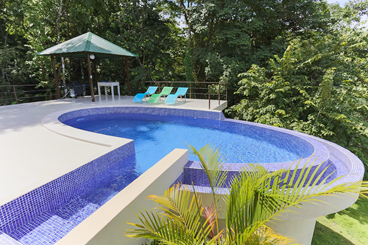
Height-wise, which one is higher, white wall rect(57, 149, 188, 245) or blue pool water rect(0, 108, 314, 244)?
white wall rect(57, 149, 188, 245)

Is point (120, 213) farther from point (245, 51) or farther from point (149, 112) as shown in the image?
point (245, 51)

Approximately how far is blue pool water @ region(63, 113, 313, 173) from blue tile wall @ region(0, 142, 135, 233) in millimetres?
913

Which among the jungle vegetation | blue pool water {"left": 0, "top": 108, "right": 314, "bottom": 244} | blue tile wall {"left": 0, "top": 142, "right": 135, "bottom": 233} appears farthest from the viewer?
the jungle vegetation

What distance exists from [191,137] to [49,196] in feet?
13.1

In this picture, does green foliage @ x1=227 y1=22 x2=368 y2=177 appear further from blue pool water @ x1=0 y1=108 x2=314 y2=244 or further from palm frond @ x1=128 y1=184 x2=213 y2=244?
palm frond @ x1=128 y1=184 x2=213 y2=244

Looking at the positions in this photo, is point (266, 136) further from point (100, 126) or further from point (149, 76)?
point (149, 76)

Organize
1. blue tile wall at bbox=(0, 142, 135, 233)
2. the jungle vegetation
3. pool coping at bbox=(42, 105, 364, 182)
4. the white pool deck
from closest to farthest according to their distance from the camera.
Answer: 1. blue tile wall at bbox=(0, 142, 135, 233)
2. the white pool deck
3. pool coping at bbox=(42, 105, 364, 182)
4. the jungle vegetation

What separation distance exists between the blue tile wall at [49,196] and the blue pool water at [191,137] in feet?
2.99

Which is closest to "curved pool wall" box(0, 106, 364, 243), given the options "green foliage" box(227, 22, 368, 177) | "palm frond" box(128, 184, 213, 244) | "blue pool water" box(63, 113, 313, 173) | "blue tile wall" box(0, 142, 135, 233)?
"blue tile wall" box(0, 142, 135, 233)

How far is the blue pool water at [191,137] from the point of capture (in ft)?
15.6

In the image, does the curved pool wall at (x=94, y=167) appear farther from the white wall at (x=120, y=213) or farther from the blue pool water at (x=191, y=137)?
the white wall at (x=120, y=213)

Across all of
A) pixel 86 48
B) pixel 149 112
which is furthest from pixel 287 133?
pixel 86 48

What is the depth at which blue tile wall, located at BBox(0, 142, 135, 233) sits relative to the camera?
2.30 m

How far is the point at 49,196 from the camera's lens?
2.68m
